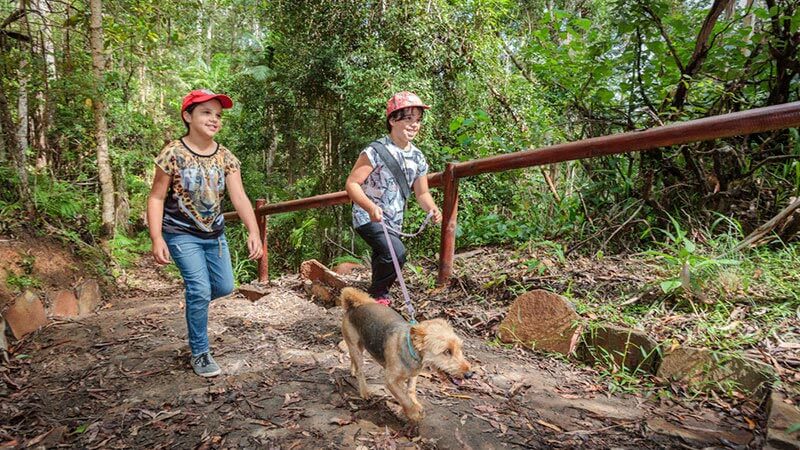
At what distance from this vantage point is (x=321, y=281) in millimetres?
4758

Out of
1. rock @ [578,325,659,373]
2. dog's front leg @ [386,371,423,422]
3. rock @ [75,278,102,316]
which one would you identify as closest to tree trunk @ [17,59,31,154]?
rock @ [75,278,102,316]

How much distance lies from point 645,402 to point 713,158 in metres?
2.38

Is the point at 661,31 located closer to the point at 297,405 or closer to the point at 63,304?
the point at 297,405

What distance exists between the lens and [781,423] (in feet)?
5.91

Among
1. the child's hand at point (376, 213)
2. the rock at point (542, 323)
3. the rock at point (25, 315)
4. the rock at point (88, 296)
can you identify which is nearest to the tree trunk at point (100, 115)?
the rock at point (88, 296)

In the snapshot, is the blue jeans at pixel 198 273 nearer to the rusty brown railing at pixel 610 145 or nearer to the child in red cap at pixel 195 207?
the child in red cap at pixel 195 207

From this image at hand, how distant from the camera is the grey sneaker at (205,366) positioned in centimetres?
285

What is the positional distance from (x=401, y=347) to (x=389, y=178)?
129cm

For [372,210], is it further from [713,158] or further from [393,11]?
[393,11]

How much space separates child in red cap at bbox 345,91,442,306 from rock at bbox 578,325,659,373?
1.34 m

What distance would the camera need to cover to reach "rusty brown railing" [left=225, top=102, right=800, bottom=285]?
2.31m

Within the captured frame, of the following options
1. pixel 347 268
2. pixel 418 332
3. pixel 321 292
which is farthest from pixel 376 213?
pixel 347 268

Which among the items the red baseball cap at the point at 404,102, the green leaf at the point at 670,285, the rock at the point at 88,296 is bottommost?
the rock at the point at 88,296

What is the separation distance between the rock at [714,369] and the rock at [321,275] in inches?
112
